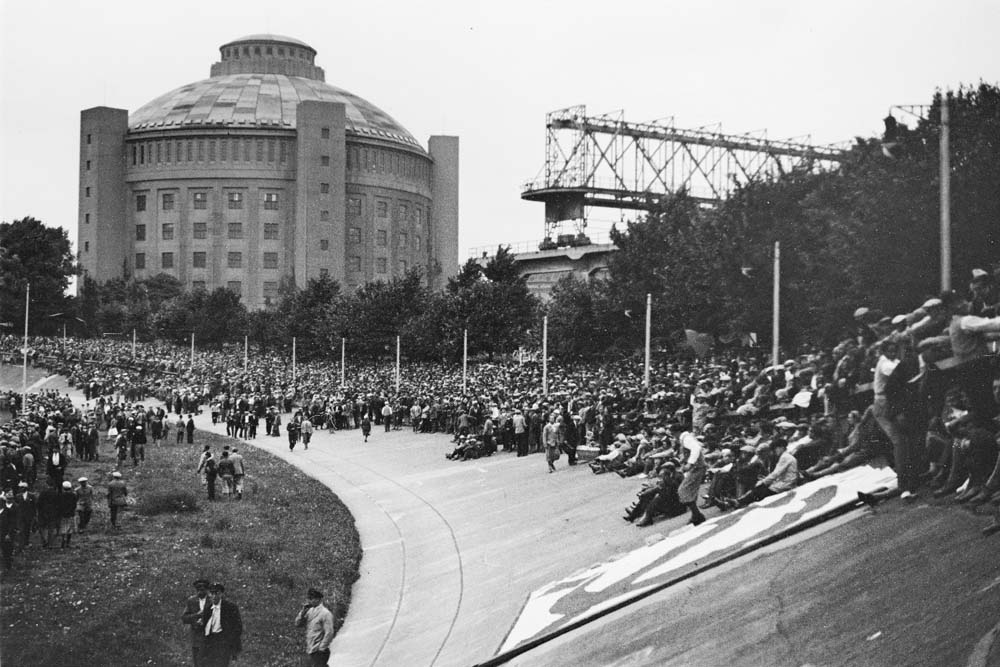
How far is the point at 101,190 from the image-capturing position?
118 metres

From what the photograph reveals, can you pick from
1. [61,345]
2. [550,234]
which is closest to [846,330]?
[550,234]

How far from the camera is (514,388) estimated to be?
42.9m

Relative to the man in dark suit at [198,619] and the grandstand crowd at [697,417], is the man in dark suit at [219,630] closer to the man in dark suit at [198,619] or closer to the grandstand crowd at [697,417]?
the man in dark suit at [198,619]

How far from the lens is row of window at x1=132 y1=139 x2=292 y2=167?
119250mm

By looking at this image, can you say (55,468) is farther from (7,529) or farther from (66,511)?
(7,529)

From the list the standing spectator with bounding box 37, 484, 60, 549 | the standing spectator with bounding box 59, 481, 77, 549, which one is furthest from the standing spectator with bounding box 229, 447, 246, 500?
the standing spectator with bounding box 37, 484, 60, 549

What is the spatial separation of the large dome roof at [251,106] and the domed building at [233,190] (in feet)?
0.70

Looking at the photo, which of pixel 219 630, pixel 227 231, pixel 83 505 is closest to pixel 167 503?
pixel 83 505

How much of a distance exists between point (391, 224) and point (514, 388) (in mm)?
86710

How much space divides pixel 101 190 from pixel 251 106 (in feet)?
59.6

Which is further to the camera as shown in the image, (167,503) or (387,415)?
(387,415)

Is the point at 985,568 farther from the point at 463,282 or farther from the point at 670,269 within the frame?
the point at 463,282

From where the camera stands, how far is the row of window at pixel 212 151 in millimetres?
119250

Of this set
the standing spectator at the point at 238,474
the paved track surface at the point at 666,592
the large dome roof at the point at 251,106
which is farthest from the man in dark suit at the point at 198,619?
the large dome roof at the point at 251,106
